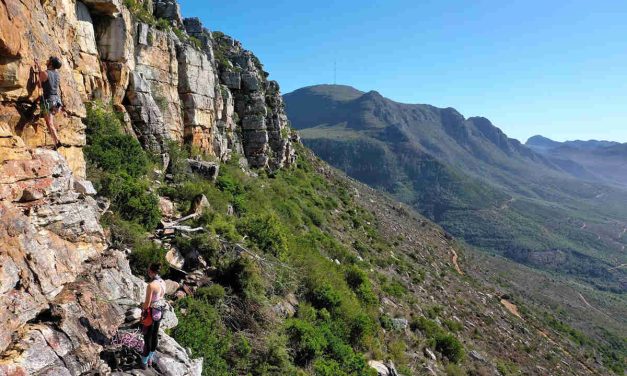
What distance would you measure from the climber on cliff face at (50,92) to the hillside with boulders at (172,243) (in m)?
0.18

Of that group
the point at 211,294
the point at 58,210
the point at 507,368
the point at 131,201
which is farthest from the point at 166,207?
the point at 507,368

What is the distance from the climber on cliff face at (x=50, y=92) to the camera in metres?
8.30

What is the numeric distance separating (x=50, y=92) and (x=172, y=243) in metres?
5.05

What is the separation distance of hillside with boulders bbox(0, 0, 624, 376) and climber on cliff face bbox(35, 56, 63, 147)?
18 centimetres

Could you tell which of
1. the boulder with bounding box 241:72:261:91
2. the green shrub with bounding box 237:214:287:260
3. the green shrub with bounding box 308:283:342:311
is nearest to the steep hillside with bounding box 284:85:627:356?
the boulder with bounding box 241:72:261:91

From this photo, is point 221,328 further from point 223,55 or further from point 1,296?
point 223,55

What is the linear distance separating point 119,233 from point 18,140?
3.31 metres

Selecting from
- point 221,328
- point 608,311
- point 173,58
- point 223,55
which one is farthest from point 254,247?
point 608,311

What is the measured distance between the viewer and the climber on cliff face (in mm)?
8297

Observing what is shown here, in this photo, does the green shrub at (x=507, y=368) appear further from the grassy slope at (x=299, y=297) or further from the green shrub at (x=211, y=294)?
the green shrub at (x=211, y=294)

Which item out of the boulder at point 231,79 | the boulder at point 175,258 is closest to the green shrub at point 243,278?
the boulder at point 175,258

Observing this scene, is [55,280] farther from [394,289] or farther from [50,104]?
[394,289]

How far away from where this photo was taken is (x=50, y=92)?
8.37 meters

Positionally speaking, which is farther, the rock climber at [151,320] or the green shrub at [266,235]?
the green shrub at [266,235]
